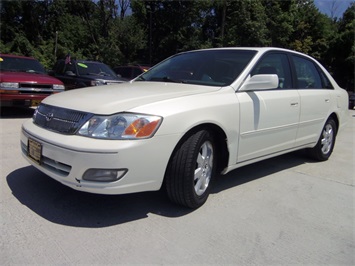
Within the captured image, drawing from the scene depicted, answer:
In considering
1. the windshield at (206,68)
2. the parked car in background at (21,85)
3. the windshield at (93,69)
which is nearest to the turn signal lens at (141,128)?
the windshield at (206,68)

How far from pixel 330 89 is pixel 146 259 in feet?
13.7

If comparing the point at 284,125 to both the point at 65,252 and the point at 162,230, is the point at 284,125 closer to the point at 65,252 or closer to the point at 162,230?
the point at 162,230

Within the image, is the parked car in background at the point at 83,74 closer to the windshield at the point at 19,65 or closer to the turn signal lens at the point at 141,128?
the windshield at the point at 19,65

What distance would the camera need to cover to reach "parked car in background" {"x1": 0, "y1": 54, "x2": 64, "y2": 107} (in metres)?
7.73

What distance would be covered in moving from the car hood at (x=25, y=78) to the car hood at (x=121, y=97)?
4.84 m

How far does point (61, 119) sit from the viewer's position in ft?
10.4

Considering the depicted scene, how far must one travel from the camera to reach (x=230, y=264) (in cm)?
255

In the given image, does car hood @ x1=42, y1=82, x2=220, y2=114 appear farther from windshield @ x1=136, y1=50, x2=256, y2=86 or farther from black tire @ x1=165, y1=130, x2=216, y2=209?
black tire @ x1=165, y1=130, x2=216, y2=209

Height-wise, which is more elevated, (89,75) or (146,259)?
(89,75)

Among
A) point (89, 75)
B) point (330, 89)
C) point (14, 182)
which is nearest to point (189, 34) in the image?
point (89, 75)

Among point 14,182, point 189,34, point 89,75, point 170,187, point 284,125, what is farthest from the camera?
point 189,34

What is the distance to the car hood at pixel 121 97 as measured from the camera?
3018 millimetres

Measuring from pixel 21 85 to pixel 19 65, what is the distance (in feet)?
4.31

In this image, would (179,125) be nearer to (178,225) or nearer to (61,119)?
(178,225)
